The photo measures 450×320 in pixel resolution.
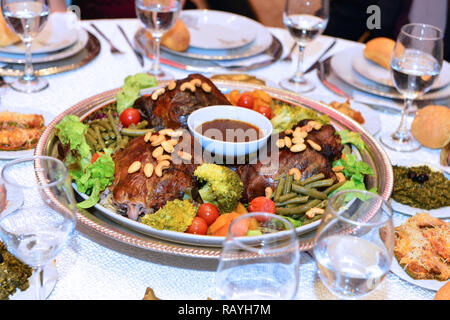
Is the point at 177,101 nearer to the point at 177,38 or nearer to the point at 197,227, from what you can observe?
the point at 197,227

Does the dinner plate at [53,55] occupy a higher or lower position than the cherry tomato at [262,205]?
lower

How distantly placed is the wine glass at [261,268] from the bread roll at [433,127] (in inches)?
73.2

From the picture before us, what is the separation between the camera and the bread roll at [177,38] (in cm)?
386

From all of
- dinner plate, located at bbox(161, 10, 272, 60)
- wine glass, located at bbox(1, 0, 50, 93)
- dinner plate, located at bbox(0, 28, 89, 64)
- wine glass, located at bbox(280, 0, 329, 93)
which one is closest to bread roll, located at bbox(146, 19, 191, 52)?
dinner plate, located at bbox(161, 10, 272, 60)

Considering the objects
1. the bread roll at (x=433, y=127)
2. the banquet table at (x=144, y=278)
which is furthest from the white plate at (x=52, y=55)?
the bread roll at (x=433, y=127)

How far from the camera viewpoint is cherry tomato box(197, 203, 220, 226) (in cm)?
226

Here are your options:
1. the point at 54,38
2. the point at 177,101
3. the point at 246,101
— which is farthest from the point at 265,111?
the point at 54,38

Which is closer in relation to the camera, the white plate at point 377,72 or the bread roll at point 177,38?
the white plate at point 377,72

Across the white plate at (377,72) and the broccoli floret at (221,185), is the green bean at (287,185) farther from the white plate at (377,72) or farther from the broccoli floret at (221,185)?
the white plate at (377,72)

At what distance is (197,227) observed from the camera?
2.19 metres

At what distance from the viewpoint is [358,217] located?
6.06 ft

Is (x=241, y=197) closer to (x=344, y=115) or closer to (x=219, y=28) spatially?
(x=344, y=115)

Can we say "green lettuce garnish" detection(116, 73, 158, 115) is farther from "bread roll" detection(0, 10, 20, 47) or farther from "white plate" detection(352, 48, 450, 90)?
"white plate" detection(352, 48, 450, 90)

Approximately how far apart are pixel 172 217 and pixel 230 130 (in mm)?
747
